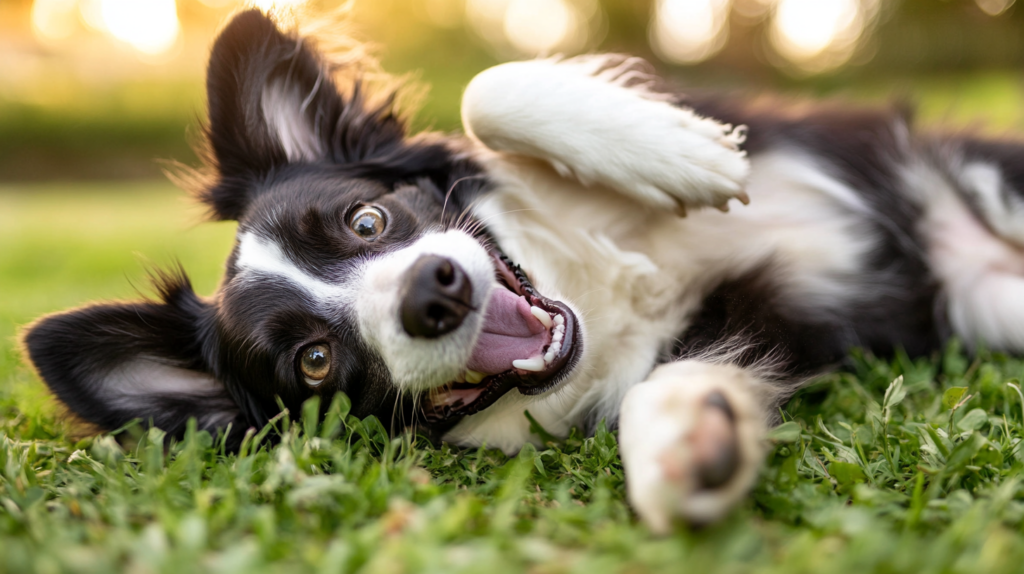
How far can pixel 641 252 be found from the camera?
3051 millimetres

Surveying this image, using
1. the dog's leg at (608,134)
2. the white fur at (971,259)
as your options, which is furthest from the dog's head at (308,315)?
the white fur at (971,259)

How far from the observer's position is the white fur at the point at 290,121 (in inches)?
122

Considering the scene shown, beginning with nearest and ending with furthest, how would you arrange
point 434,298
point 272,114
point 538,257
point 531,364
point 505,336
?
point 434,298 → point 531,364 → point 505,336 → point 538,257 → point 272,114

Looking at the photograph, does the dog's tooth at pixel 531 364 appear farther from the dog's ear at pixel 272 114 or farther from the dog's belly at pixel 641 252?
the dog's ear at pixel 272 114

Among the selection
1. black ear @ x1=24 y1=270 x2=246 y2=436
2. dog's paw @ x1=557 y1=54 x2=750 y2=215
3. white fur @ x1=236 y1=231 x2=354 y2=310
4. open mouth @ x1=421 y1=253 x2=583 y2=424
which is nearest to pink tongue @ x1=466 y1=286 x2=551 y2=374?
open mouth @ x1=421 y1=253 x2=583 y2=424

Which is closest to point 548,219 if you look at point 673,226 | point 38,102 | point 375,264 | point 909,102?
point 673,226

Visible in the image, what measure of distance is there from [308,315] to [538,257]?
1.00m

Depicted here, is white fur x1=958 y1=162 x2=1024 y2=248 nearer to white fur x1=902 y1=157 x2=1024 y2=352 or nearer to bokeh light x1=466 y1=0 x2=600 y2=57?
white fur x1=902 y1=157 x2=1024 y2=352

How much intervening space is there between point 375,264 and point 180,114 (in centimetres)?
2369

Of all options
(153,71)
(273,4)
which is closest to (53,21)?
(153,71)

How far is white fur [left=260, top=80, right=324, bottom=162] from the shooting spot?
3.11 meters

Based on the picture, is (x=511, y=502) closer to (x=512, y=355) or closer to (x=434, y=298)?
(x=434, y=298)

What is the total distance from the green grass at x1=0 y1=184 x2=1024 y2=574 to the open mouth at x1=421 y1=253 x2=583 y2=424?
0.22 metres

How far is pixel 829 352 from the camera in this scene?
295 cm
